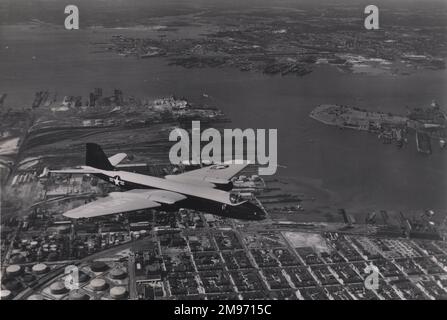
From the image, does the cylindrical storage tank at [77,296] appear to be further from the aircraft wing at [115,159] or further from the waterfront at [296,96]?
the waterfront at [296,96]

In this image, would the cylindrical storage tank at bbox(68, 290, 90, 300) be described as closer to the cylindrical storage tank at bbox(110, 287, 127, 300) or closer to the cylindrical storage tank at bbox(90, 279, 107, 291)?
the cylindrical storage tank at bbox(90, 279, 107, 291)

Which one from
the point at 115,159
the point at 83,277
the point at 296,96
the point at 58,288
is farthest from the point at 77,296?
the point at 296,96

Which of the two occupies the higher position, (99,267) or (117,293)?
(99,267)

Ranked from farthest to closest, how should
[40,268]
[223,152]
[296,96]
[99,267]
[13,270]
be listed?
[296,96]
[223,152]
[99,267]
[40,268]
[13,270]

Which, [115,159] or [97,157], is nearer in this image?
[97,157]

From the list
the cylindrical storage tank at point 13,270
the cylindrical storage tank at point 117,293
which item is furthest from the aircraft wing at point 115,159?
the cylindrical storage tank at point 117,293

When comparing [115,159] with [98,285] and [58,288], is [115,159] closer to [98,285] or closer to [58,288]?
[98,285]
